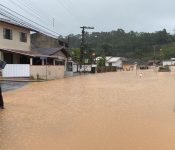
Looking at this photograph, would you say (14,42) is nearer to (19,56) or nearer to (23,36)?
(19,56)

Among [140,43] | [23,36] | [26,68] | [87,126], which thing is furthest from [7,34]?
[140,43]

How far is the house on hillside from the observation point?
36812mm

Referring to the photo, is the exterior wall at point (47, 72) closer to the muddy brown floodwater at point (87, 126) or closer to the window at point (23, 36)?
the window at point (23, 36)

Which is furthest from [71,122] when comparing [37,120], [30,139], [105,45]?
[105,45]

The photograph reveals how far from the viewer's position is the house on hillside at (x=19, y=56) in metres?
36.8

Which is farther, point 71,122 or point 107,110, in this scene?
point 107,110

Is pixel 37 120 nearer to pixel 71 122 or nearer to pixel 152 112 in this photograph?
pixel 71 122

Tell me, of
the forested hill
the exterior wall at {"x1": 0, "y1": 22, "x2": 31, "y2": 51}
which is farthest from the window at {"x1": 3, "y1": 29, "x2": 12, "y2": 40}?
the forested hill

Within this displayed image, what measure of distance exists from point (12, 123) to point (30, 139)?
285cm

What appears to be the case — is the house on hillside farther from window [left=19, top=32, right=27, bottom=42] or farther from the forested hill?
the forested hill

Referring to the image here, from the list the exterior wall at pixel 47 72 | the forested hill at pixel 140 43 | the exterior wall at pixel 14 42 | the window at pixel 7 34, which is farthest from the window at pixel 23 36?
the forested hill at pixel 140 43

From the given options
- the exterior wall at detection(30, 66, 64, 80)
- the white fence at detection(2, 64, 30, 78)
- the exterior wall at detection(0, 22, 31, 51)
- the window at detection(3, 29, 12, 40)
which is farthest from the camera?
the window at detection(3, 29, 12, 40)

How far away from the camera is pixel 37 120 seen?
1411 cm

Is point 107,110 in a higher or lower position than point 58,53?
lower
